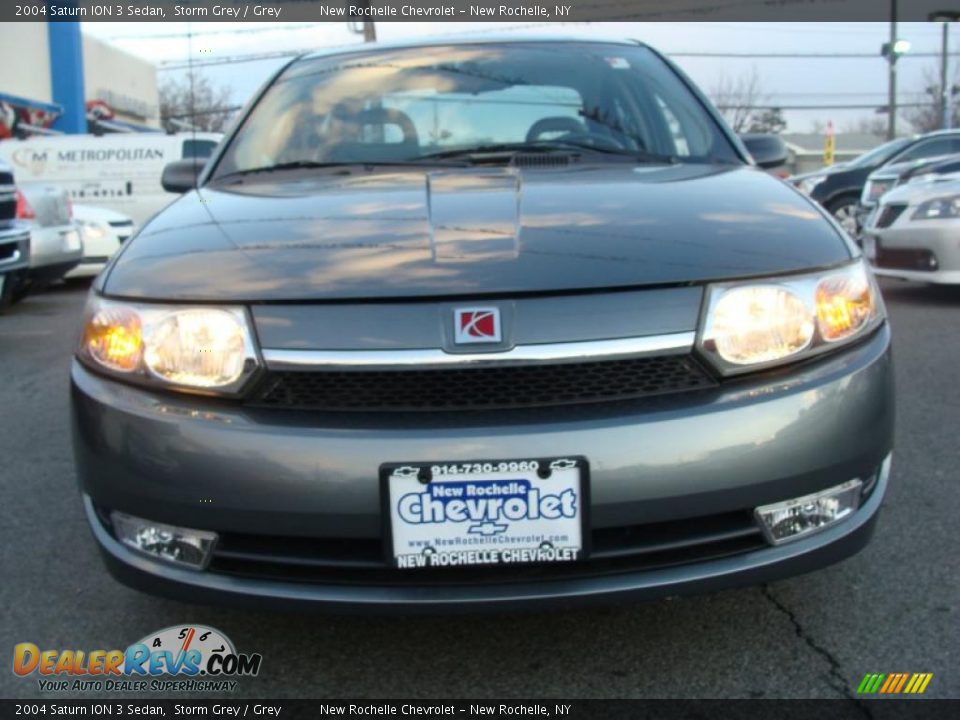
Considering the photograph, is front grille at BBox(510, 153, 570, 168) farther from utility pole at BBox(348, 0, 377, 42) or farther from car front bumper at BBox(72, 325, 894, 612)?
utility pole at BBox(348, 0, 377, 42)

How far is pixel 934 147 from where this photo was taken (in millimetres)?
11875

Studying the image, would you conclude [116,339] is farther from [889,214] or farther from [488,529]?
[889,214]

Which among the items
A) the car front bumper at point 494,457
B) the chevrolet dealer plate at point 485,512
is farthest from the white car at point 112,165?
the chevrolet dealer plate at point 485,512

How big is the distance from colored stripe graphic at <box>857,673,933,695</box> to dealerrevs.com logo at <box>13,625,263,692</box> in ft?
4.37

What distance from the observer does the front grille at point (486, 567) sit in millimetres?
1845

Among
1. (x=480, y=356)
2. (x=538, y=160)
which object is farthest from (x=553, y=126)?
(x=480, y=356)

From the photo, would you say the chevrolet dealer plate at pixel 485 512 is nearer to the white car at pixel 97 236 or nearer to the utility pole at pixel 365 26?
the white car at pixel 97 236

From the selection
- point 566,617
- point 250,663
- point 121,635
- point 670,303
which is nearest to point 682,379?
point 670,303

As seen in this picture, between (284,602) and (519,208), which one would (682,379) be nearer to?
(519,208)

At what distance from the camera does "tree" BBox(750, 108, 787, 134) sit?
55.7m

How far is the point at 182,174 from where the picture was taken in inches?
131

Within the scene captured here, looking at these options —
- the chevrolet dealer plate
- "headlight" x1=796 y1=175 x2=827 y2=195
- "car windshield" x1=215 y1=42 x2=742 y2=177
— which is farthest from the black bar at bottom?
"headlight" x1=796 y1=175 x2=827 y2=195

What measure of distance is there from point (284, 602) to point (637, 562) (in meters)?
0.68

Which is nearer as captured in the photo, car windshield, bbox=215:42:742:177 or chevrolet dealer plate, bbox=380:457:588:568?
chevrolet dealer plate, bbox=380:457:588:568
